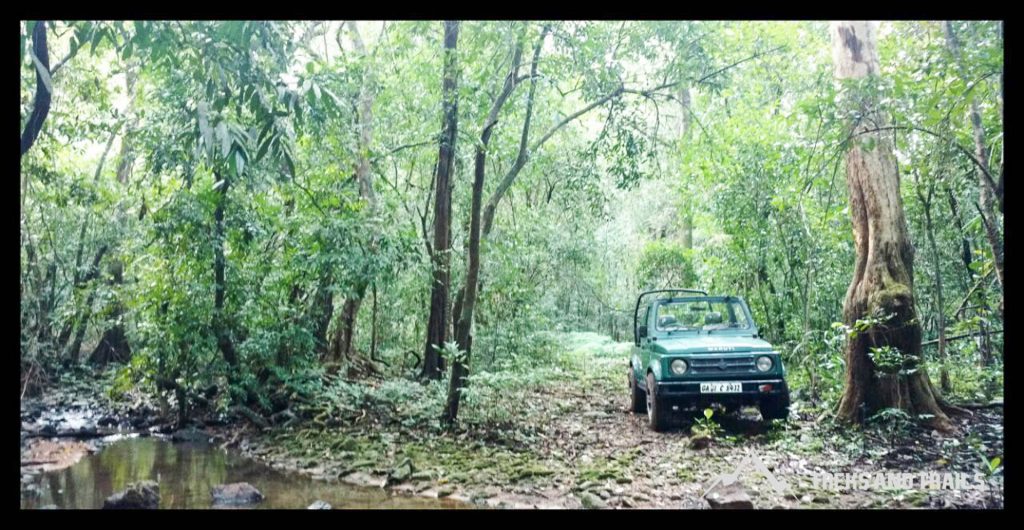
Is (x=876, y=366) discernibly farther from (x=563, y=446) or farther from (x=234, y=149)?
(x=234, y=149)

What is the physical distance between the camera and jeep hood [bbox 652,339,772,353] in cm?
664

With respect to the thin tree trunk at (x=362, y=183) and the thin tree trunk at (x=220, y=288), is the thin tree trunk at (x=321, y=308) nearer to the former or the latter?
the thin tree trunk at (x=362, y=183)

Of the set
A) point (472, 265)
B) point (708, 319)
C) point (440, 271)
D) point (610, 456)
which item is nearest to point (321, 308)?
point (440, 271)

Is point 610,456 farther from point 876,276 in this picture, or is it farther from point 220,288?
point 220,288

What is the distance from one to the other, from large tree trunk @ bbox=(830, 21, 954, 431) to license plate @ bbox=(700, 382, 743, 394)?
3.96 feet

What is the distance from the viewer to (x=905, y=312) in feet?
21.8

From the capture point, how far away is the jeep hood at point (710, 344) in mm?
6637

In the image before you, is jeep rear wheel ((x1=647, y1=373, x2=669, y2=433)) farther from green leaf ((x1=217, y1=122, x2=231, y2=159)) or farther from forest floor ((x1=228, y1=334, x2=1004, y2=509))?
green leaf ((x1=217, y1=122, x2=231, y2=159))

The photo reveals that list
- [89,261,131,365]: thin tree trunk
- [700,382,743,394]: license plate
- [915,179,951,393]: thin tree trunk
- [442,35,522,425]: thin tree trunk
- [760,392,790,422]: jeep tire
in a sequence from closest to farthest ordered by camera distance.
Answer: [700,382,743,394]: license plate, [760,392,790,422]: jeep tire, [442,35,522,425]: thin tree trunk, [915,179,951,393]: thin tree trunk, [89,261,131,365]: thin tree trunk

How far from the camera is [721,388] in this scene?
659cm

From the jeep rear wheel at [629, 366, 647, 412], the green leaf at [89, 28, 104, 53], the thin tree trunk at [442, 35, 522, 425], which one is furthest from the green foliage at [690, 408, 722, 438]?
the green leaf at [89, 28, 104, 53]
